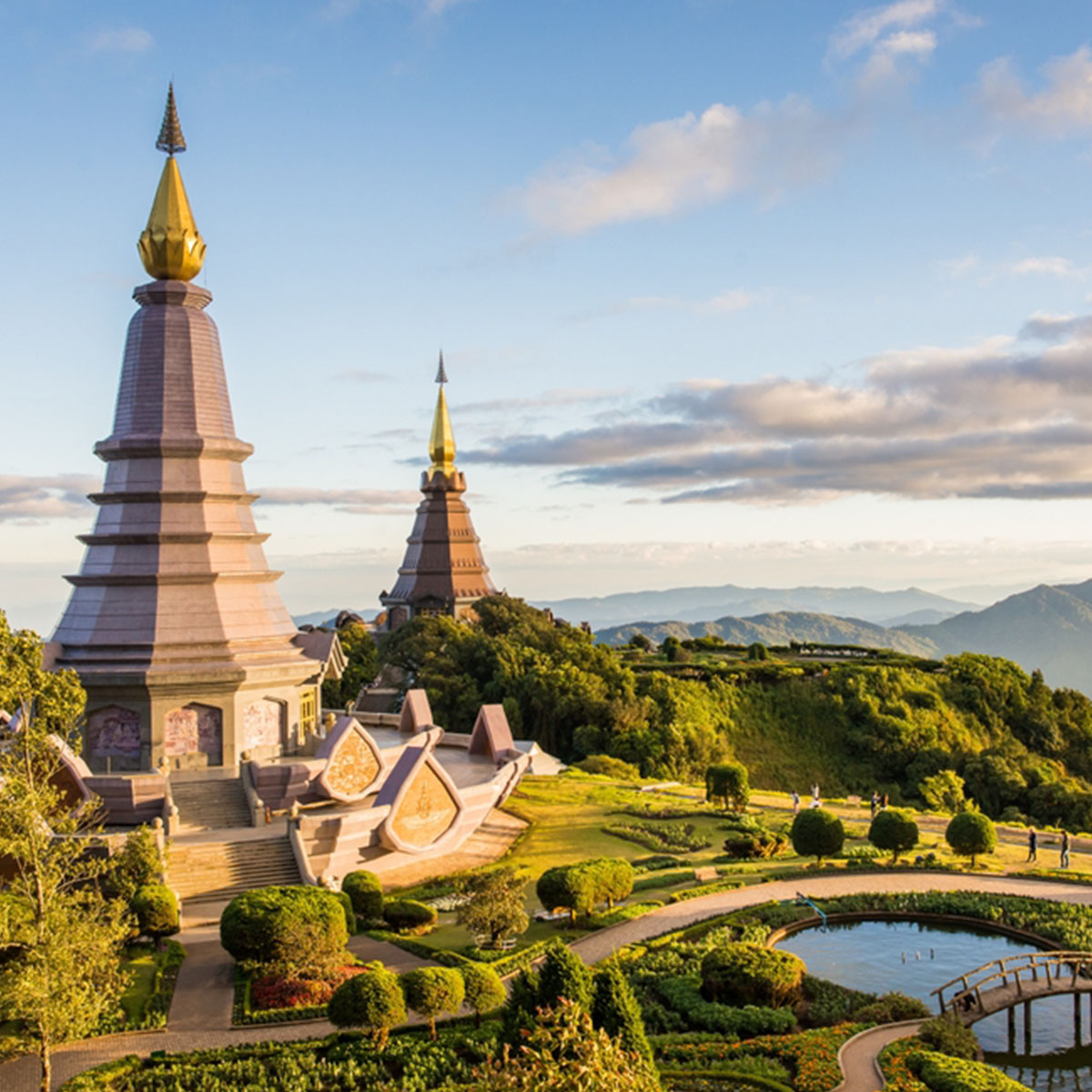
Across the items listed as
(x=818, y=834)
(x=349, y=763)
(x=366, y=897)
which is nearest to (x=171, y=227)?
(x=349, y=763)

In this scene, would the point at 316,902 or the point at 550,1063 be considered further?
the point at 316,902

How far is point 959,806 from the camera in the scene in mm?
51062

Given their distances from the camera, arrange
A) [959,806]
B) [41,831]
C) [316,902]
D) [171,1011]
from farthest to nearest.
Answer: [959,806], [316,902], [171,1011], [41,831]

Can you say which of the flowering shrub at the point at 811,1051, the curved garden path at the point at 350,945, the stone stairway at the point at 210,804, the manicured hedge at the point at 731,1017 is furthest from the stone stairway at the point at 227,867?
the flowering shrub at the point at 811,1051

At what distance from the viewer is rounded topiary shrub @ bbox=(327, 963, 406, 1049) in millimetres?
16688

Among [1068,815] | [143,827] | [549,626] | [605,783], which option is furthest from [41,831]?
[1068,815]

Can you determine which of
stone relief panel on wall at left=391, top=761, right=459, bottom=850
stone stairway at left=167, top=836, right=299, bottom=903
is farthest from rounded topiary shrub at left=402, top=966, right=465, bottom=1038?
stone relief panel on wall at left=391, top=761, right=459, bottom=850

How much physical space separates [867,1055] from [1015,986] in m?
4.15

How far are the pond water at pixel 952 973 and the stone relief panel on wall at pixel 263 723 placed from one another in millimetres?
17429

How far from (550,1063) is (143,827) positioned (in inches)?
659

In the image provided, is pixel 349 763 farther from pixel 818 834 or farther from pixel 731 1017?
pixel 731 1017

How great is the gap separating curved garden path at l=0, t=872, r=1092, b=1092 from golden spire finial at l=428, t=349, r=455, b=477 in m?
54.5

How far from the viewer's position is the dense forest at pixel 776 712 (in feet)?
165

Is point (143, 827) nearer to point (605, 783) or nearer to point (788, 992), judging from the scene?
point (788, 992)
